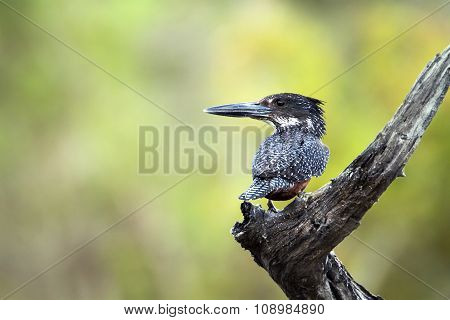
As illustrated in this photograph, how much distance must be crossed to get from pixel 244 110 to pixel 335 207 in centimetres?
169

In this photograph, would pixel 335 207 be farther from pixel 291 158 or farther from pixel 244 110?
pixel 244 110

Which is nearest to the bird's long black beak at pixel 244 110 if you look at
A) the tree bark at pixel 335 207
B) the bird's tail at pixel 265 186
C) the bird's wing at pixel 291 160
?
the bird's wing at pixel 291 160

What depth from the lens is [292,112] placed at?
6.35 meters

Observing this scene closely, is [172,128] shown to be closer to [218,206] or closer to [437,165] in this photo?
[218,206]

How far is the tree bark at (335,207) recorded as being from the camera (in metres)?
4.97

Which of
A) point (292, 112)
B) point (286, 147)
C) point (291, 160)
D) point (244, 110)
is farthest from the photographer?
point (244, 110)

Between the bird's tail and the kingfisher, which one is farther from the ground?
the kingfisher

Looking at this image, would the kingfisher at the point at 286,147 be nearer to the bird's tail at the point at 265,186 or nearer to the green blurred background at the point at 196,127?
the bird's tail at the point at 265,186

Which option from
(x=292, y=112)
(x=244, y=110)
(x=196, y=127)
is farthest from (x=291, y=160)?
(x=196, y=127)

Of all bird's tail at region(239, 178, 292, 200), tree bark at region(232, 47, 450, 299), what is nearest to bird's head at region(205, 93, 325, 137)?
bird's tail at region(239, 178, 292, 200)

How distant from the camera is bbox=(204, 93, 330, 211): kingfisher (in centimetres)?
547

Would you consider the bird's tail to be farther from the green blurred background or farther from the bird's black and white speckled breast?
the green blurred background

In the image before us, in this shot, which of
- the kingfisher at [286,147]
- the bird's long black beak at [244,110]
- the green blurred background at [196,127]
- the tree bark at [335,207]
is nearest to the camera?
the tree bark at [335,207]

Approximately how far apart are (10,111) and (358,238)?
4.93 meters
